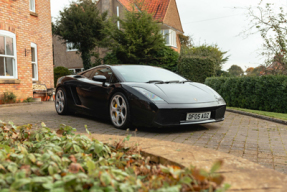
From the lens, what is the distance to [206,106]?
4953mm

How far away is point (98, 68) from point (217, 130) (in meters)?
2.97

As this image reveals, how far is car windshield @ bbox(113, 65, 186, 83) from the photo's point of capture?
5617mm

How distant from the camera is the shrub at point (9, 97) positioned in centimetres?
1017

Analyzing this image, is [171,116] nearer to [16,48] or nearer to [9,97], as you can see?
[9,97]

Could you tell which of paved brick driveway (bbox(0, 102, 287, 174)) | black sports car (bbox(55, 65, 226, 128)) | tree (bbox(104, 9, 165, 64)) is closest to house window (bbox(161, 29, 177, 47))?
tree (bbox(104, 9, 165, 64))

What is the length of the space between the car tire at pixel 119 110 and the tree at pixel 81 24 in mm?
19830

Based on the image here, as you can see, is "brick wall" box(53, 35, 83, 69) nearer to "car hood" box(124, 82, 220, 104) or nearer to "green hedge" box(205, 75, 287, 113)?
"green hedge" box(205, 75, 287, 113)

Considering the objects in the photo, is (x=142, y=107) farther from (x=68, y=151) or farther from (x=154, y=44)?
(x=154, y=44)

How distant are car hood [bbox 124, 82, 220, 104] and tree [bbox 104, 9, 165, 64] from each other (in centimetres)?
1394

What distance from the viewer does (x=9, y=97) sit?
33.7ft

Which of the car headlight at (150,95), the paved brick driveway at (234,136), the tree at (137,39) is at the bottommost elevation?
the paved brick driveway at (234,136)

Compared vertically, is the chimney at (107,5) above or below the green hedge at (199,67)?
above

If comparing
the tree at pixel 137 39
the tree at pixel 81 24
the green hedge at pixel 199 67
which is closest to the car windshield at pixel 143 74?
the green hedge at pixel 199 67

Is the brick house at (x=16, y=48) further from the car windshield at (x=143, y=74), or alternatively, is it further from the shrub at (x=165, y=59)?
the shrub at (x=165, y=59)
